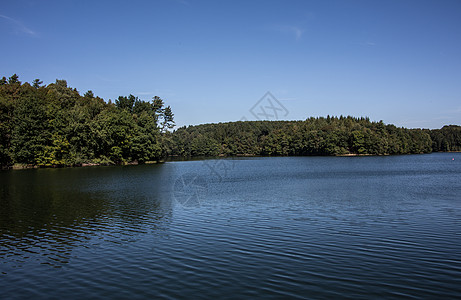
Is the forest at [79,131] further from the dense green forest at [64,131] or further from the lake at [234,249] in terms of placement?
the lake at [234,249]

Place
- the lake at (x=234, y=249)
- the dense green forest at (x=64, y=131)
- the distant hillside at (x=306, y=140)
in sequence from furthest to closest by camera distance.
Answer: the distant hillside at (x=306, y=140), the dense green forest at (x=64, y=131), the lake at (x=234, y=249)

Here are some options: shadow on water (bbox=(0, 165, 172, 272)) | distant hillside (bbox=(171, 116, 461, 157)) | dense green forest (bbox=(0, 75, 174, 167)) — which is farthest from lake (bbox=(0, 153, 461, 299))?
distant hillside (bbox=(171, 116, 461, 157))

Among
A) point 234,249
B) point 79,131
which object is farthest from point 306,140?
point 234,249

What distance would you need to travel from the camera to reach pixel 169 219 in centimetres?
1733

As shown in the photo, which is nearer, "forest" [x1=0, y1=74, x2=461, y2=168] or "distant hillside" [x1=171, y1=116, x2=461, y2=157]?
"forest" [x1=0, y1=74, x2=461, y2=168]

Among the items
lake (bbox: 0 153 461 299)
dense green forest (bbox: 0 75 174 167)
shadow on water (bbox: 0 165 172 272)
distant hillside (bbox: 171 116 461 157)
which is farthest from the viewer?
distant hillside (bbox: 171 116 461 157)

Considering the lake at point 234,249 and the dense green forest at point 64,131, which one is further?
the dense green forest at point 64,131

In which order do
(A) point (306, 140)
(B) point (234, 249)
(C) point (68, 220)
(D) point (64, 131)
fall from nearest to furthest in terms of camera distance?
(B) point (234, 249) → (C) point (68, 220) → (D) point (64, 131) → (A) point (306, 140)

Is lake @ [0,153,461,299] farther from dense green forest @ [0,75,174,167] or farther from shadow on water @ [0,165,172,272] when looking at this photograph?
dense green forest @ [0,75,174,167]

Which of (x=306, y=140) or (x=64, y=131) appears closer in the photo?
(x=64, y=131)

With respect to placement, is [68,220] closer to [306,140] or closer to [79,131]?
[79,131]

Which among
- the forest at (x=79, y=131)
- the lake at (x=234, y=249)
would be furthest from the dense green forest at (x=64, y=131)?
the lake at (x=234, y=249)

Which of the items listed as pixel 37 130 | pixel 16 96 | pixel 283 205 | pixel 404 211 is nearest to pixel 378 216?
pixel 404 211

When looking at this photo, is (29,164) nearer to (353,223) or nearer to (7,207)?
(7,207)
